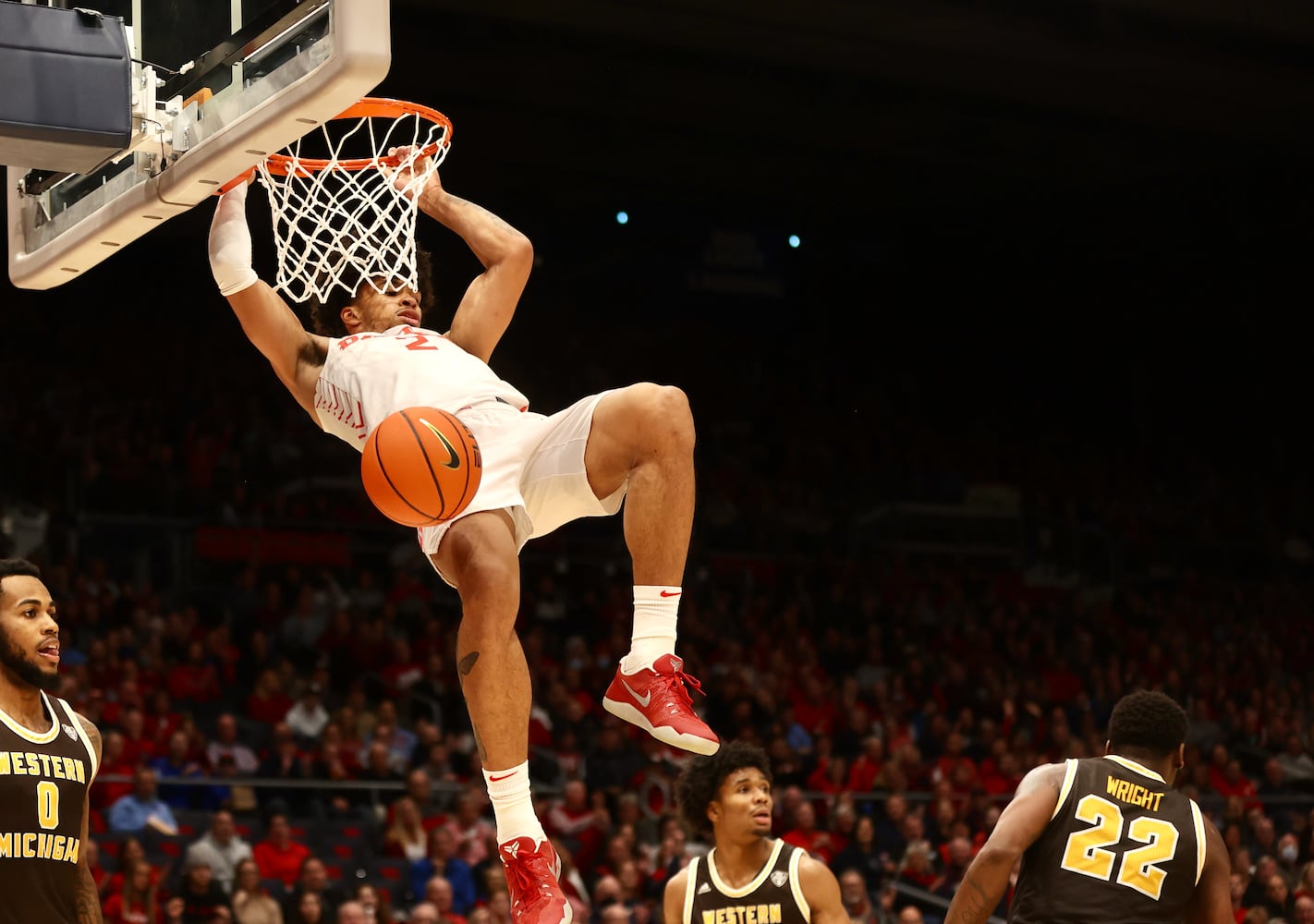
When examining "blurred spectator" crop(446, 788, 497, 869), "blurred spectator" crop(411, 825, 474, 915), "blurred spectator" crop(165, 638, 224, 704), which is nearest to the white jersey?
"blurred spectator" crop(411, 825, 474, 915)

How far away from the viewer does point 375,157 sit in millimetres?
5098

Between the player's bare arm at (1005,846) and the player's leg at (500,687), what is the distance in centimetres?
128

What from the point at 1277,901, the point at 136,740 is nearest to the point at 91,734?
the point at 136,740

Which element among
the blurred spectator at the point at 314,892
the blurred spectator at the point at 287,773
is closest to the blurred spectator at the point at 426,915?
the blurred spectator at the point at 314,892

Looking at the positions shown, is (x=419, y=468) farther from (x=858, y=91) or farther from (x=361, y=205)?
(x=858, y=91)

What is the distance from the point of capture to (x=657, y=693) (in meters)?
4.37

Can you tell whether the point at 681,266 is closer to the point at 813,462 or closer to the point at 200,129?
the point at 813,462

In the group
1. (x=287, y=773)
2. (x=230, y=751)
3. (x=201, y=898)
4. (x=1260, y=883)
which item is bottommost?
(x=1260, y=883)

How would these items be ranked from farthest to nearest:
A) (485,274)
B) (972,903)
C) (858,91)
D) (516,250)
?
(858,91), (516,250), (485,274), (972,903)

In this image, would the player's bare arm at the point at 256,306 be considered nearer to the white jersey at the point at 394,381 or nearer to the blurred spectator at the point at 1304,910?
the white jersey at the point at 394,381

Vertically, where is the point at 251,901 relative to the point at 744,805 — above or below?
below

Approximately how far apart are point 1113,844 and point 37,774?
302 centimetres

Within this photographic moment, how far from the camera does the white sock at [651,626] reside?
4438 millimetres

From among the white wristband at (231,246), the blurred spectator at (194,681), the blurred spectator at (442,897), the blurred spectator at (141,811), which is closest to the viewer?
the white wristband at (231,246)
